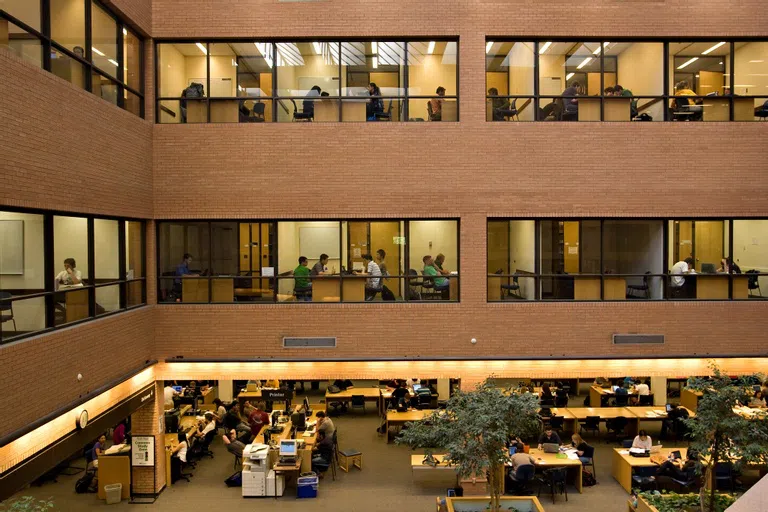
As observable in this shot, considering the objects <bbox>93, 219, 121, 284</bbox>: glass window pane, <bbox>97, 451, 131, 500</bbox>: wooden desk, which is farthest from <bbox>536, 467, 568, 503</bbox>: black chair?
<bbox>93, 219, 121, 284</bbox>: glass window pane

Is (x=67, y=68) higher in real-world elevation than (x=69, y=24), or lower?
lower

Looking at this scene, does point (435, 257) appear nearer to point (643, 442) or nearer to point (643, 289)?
point (643, 289)

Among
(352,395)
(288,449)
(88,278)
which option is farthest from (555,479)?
(88,278)

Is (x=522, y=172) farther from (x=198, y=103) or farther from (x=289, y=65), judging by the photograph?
(x=198, y=103)

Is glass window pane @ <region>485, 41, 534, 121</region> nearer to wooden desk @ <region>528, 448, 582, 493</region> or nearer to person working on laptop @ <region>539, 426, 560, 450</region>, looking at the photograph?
person working on laptop @ <region>539, 426, 560, 450</region>

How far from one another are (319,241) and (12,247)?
22.3 feet

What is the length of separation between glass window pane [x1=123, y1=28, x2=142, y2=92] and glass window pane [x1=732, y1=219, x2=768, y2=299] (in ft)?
47.8

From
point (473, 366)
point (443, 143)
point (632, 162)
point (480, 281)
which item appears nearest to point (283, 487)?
point (473, 366)

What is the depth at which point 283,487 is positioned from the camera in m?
15.8

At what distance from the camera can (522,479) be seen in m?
14.9

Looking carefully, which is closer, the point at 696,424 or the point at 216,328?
the point at 696,424

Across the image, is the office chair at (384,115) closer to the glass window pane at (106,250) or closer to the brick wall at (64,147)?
the brick wall at (64,147)

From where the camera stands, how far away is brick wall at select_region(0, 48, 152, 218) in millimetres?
9023

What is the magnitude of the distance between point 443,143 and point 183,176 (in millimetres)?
6198
